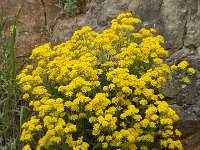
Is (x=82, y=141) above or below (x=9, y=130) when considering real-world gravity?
above

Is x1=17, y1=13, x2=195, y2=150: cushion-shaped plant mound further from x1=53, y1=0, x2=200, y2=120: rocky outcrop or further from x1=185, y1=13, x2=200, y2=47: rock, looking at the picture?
x1=185, y1=13, x2=200, y2=47: rock

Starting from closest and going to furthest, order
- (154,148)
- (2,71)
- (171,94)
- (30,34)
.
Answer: (154,148) < (171,94) < (2,71) < (30,34)

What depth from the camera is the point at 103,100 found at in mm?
4090

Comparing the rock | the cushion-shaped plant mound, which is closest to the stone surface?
the rock

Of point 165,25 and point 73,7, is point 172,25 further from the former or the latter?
point 73,7

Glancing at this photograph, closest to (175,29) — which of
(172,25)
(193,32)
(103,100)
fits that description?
(172,25)

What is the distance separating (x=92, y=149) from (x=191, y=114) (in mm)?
1173

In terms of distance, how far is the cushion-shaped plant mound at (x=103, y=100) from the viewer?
13.5ft

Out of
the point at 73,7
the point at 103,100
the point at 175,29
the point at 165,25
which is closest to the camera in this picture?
the point at 103,100

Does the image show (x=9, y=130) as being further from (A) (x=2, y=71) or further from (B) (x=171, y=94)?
(B) (x=171, y=94)

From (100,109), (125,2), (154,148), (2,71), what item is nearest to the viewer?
(100,109)

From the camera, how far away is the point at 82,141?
423 cm

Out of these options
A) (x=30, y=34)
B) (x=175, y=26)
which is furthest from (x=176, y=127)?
(x=30, y=34)

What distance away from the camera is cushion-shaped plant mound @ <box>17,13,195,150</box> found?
4109 millimetres
